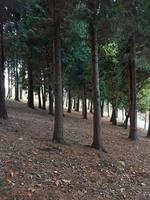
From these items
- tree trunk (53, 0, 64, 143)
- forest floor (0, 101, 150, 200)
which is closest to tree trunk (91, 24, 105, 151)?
forest floor (0, 101, 150, 200)

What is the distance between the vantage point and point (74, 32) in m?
13.1

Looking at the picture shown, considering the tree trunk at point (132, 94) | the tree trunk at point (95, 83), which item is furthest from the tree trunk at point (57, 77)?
the tree trunk at point (132, 94)

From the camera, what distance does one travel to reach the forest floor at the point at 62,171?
717 cm

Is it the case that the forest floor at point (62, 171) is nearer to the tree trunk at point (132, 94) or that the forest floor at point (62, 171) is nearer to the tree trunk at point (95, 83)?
the tree trunk at point (95, 83)

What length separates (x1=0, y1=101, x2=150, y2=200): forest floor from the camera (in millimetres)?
7172

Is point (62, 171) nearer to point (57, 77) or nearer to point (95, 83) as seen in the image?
point (57, 77)

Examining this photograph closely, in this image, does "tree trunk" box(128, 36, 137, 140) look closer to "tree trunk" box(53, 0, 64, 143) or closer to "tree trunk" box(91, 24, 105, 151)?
"tree trunk" box(91, 24, 105, 151)

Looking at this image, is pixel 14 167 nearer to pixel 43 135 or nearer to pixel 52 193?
pixel 52 193

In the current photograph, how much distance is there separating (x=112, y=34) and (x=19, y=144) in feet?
17.7

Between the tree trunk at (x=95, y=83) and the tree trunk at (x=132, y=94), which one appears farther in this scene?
the tree trunk at (x=132, y=94)

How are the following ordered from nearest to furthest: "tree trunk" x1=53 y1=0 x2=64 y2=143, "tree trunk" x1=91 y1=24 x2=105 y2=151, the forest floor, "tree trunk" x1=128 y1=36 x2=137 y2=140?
the forest floor
"tree trunk" x1=53 y1=0 x2=64 y2=143
"tree trunk" x1=91 y1=24 x2=105 y2=151
"tree trunk" x1=128 y1=36 x2=137 y2=140

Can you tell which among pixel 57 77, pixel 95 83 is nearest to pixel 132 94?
pixel 95 83

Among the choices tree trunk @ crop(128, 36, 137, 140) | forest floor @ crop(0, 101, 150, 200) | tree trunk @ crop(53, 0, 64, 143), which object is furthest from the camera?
tree trunk @ crop(128, 36, 137, 140)

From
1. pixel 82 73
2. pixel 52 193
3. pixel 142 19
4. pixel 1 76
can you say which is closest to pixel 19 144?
pixel 52 193
